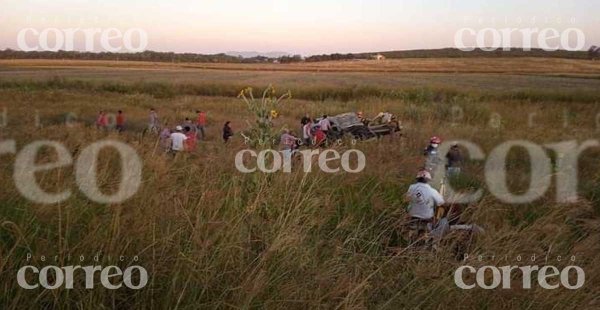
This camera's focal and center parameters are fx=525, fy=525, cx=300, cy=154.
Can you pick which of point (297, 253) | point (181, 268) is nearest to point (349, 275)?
point (297, 253)

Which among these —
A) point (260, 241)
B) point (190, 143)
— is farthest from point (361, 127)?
point (260, 241)

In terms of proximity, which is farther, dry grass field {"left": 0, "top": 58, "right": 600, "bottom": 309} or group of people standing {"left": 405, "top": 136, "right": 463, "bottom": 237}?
group of people standing {"left": 405, "top": 136, "right": 463, "bottom": 237}

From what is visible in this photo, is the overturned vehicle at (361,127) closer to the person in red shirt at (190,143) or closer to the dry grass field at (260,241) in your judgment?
the person in red shirt at (190,143)

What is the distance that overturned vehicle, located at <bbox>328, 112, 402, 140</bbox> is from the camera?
1753 centimetres

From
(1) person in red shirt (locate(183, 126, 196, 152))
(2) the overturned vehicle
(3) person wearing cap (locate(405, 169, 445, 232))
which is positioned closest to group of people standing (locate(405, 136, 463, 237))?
(3) person wearing cap (locate(405, 169, 445, 232))

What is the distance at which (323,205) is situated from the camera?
3.88 meters

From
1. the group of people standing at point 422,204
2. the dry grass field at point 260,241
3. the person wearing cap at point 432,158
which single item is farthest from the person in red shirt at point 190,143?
the person wearing cap at point 432,158

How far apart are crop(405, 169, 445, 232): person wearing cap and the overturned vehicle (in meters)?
12.2

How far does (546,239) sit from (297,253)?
1.86 m

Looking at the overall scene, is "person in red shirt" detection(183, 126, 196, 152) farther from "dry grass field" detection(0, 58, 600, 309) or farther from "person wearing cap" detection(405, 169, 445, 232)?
"person wearing cap" detection(405, 169, 445, 232)

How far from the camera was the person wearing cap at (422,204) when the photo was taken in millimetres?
4176

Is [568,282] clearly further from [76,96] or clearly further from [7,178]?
[76,96]

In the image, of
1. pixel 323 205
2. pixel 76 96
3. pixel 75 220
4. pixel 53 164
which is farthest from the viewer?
pixel 76 96

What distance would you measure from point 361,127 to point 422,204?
1400cm
